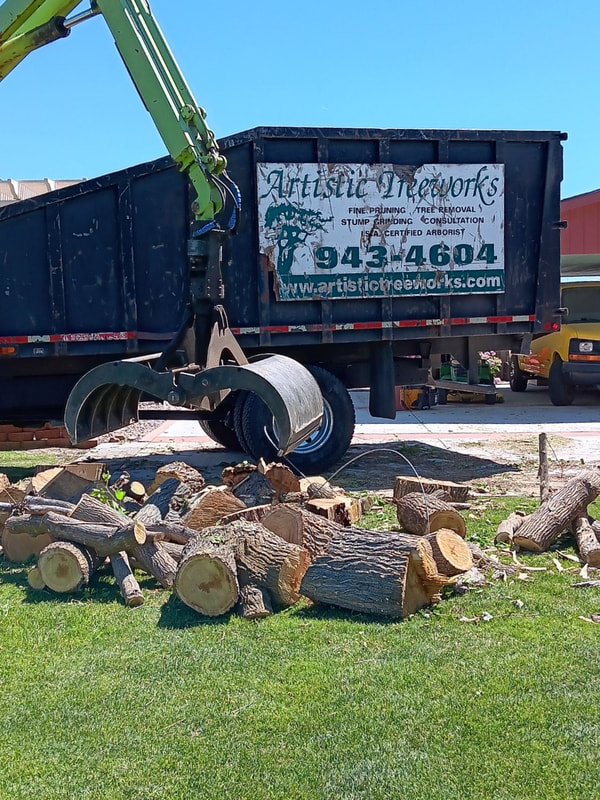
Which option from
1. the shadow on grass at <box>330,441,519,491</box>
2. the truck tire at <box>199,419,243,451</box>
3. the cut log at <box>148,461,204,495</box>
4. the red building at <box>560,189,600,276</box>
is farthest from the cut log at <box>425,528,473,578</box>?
the red building at <box>560,189,600,276</box>

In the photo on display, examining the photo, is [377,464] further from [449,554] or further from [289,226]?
[449,554]

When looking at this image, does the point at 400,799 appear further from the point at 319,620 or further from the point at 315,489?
the point at 315,489

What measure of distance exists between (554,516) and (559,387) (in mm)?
9922

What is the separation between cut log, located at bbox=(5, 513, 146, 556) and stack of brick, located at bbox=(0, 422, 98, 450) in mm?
6100

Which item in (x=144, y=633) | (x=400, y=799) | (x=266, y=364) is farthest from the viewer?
(x=266, y=364)

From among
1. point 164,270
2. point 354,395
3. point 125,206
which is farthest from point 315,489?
point 354,395

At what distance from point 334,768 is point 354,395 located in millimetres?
15599

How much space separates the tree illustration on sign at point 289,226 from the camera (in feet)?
30.1

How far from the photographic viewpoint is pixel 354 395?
18812mm

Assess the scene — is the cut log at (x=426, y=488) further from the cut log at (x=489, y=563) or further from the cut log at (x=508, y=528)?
the cut log at (x=489, y=563)

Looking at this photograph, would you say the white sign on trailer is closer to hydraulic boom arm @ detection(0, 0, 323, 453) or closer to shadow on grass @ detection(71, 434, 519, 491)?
→ shadow on grass @ detection(71, 434, 519, 491)

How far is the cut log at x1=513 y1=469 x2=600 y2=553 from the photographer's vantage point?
620 cm

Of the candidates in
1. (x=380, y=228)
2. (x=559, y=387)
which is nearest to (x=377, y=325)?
(x=380, y=228)

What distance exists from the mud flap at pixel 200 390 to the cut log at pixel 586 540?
7.08 ft
